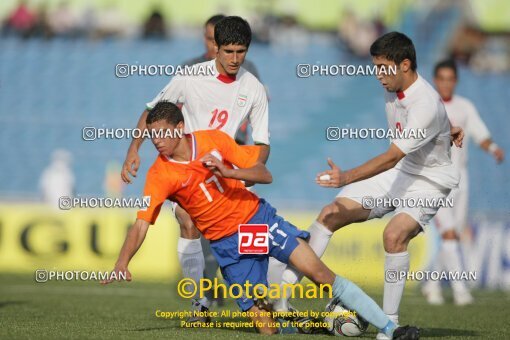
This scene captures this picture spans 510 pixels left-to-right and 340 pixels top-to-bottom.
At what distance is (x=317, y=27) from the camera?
2286 centimetres

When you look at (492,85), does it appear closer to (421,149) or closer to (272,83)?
(272,83)

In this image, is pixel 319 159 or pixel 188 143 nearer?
pixel 188 143

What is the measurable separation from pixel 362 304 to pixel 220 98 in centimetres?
225

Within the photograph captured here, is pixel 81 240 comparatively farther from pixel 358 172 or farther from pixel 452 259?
pixel 358 172

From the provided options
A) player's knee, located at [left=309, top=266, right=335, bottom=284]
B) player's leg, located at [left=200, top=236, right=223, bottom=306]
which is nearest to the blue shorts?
player's knee, located at [left=309, top=266, right=335, bottom=284]

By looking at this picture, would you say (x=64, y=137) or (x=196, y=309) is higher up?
(x=64, y=137)

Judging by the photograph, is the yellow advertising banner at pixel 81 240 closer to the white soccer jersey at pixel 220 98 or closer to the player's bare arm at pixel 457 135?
the white soccer jersey at pixel 220 98

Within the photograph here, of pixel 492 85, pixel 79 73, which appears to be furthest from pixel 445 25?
pixel 79 73

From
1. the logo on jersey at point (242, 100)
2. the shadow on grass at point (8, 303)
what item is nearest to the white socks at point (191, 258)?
the logo on jersey at point (242, 100)

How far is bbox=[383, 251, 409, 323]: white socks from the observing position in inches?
286

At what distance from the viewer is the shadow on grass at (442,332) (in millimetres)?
7523

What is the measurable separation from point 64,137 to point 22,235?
6.04 meters

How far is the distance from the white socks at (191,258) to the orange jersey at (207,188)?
1.03 metres

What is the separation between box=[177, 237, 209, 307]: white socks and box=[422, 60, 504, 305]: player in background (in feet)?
13.9
